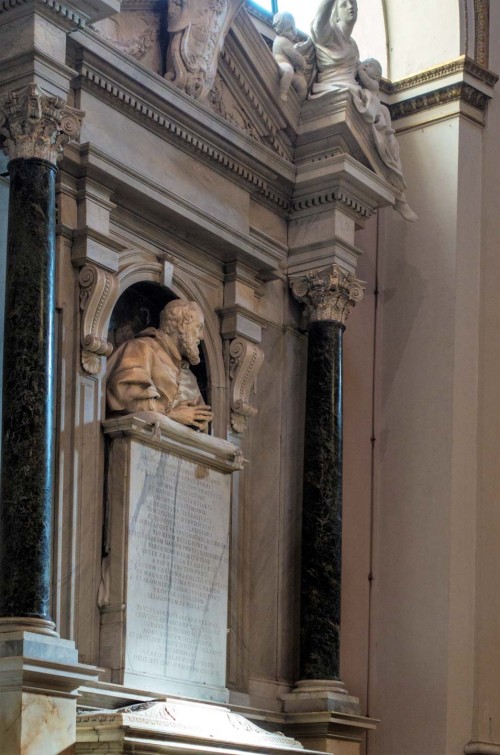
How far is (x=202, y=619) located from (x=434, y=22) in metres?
5.64

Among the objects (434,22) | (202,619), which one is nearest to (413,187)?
(434,22)

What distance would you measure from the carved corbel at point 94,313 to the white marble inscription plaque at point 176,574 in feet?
1.89

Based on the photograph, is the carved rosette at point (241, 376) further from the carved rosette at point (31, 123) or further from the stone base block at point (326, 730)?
the carved rosette at point (31, 123)

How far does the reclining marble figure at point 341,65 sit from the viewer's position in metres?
11.8

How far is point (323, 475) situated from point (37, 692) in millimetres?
3534

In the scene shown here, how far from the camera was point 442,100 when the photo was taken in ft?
42.8

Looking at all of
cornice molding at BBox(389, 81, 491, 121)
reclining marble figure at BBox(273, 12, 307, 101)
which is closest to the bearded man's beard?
reclining marble figure at BBox(273, 12, 307, 101)

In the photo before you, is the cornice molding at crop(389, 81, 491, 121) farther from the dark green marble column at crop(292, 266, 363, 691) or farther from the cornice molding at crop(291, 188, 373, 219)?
the dark green marble column at crop(292, 266, 363, 691)

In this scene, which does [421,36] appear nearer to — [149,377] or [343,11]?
[343,11]

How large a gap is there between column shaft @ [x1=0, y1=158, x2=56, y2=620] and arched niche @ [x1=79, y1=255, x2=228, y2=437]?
2.83 ft

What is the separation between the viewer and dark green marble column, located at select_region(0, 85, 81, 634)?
28.5 feet

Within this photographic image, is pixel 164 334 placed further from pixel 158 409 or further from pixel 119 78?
pixel 119 78

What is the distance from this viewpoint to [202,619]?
412 inches

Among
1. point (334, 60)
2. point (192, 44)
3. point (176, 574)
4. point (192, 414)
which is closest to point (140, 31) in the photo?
point (192, 44)
